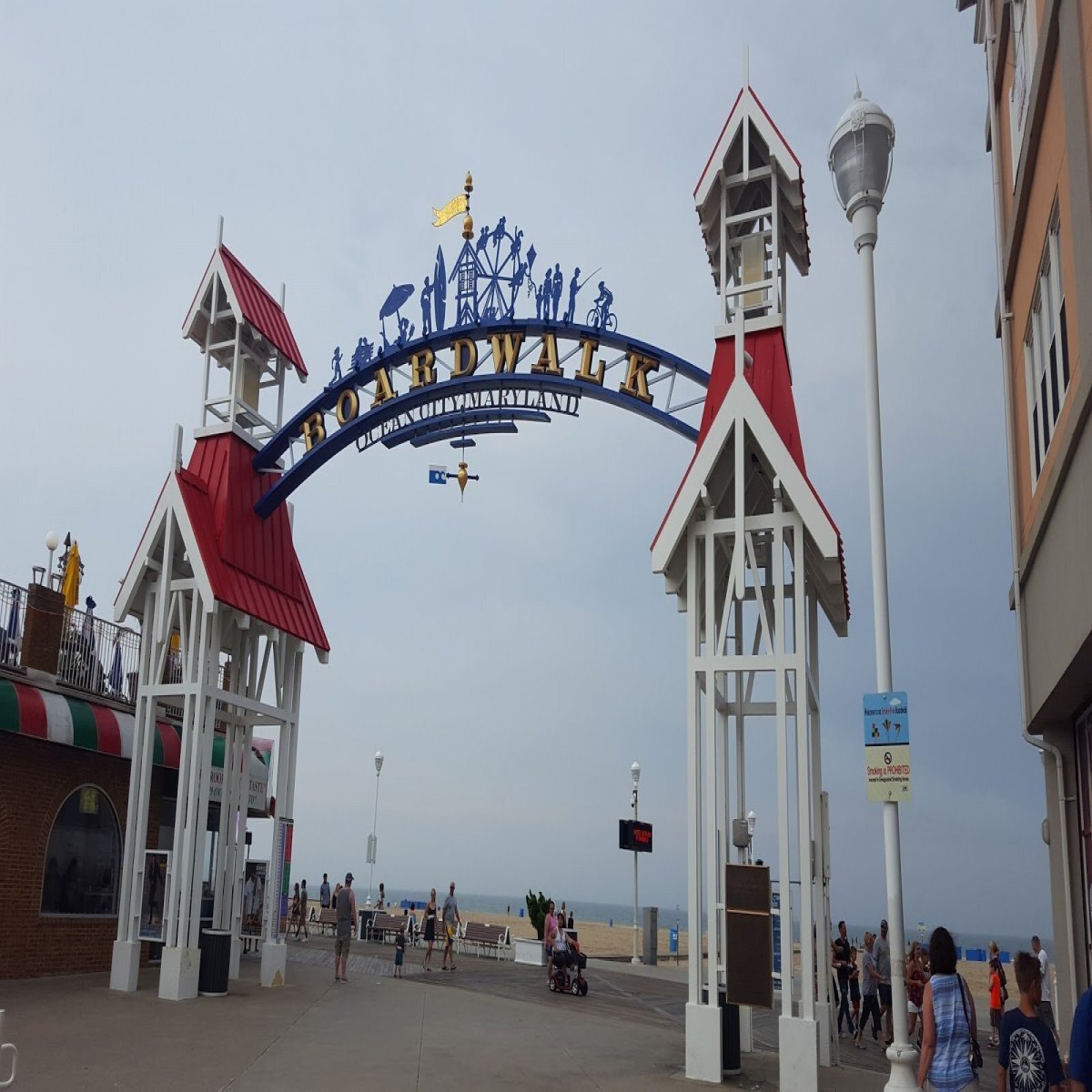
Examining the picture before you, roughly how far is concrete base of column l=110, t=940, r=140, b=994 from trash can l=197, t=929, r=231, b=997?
42.4 inches

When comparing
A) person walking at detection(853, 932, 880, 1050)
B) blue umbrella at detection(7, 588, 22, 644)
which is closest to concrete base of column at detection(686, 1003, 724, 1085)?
person walking at detection(853, 932, 880, 1050)

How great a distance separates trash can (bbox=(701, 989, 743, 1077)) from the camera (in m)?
12.2

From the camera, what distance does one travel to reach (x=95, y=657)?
20.6 meters

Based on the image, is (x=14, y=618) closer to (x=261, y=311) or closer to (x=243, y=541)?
(x=243, y=541)

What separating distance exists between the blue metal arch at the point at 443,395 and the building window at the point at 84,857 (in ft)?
20.5

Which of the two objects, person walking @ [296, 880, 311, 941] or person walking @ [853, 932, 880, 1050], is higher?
person walking @ [853, 932, 880, 1050]

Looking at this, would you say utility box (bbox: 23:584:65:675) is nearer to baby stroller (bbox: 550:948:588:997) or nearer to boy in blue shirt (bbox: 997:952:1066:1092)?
baby stroller (bbox: 550:948:588:997)

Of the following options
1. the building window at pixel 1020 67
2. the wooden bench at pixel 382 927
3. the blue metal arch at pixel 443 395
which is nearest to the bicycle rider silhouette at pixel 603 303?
the blue metal arch at pixel 443 395

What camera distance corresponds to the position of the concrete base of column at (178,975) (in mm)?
16531

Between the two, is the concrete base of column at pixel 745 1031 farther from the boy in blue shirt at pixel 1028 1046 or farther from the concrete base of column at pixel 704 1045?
the boy in blue shirt at pixel 1028 1046

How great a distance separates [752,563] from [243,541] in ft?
33.9

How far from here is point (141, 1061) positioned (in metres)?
11.6

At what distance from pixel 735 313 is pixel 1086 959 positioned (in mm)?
8426

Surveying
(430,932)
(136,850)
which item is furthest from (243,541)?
(430,932)
